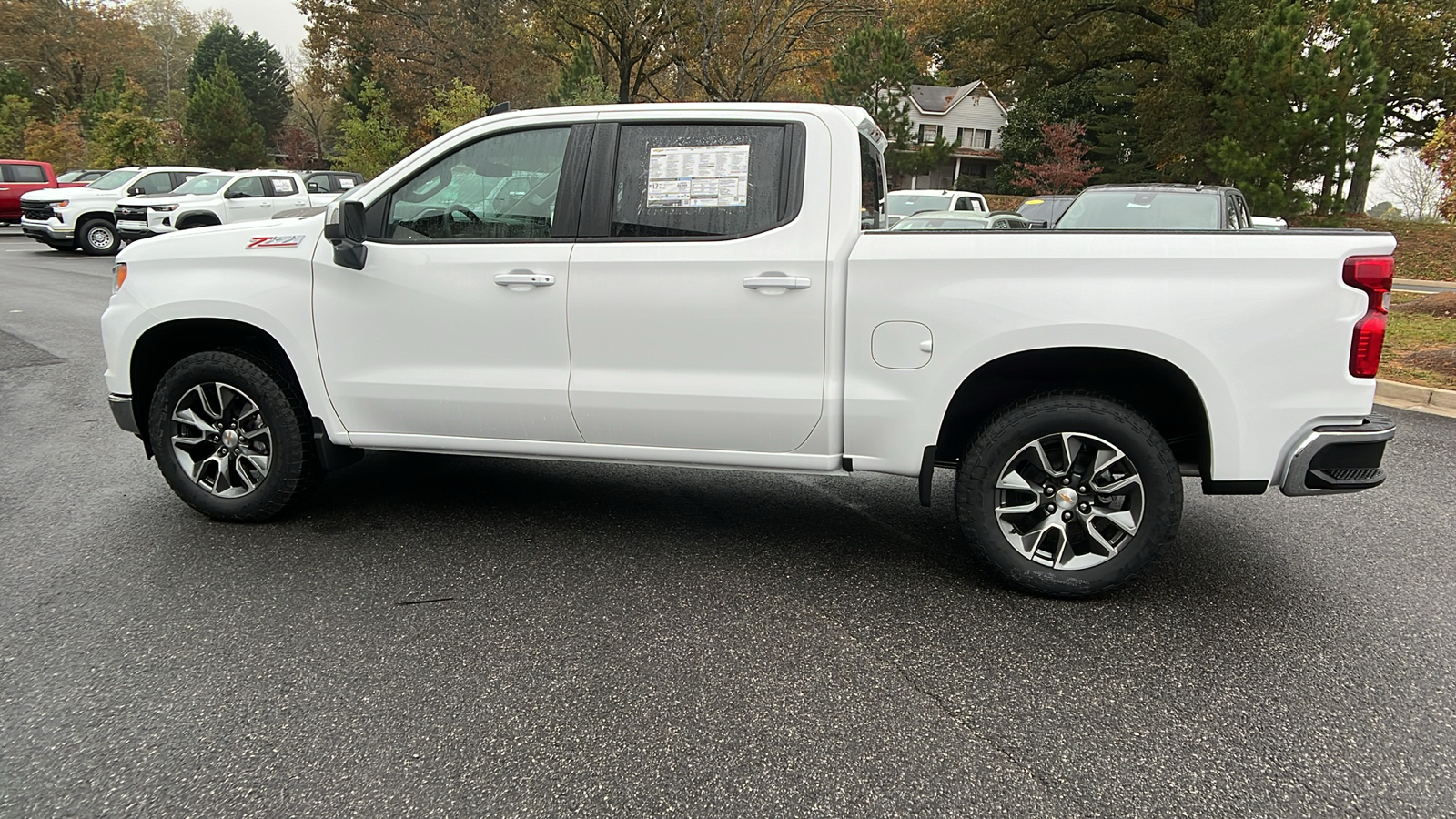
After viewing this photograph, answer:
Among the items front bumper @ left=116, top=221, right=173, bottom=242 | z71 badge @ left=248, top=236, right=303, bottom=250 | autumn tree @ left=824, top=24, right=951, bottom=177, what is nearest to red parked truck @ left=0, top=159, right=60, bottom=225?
front bumper @ left=116, top=221, right=173, bottom=242

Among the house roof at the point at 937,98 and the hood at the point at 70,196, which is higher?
the house roof at the point at 937,98

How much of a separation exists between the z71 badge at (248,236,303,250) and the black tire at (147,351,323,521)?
539 millimetres

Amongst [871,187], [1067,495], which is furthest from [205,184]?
[1067,495]

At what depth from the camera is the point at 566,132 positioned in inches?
159

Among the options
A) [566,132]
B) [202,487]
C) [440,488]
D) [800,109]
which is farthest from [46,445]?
[800,109]

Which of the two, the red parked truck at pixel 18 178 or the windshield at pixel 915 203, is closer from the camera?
the windshield at pixel 915 203

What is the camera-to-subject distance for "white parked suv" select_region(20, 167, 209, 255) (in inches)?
818

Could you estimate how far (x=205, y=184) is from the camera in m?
20.0

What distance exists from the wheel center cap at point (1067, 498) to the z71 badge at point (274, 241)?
348cm

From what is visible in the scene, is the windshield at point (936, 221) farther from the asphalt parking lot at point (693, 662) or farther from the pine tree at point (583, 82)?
the pine tree at point (583, 82)

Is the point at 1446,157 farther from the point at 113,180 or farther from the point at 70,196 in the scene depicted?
the point at 113,180

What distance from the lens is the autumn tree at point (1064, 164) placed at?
34.9 metres

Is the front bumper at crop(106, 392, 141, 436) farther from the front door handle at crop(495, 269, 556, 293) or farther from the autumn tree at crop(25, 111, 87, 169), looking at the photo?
the autumn tree at crop(25, 111, 87, 169)

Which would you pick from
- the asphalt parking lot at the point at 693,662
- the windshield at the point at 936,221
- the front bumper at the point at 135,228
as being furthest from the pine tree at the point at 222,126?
the asphalt parking lot at the point at 693,662
